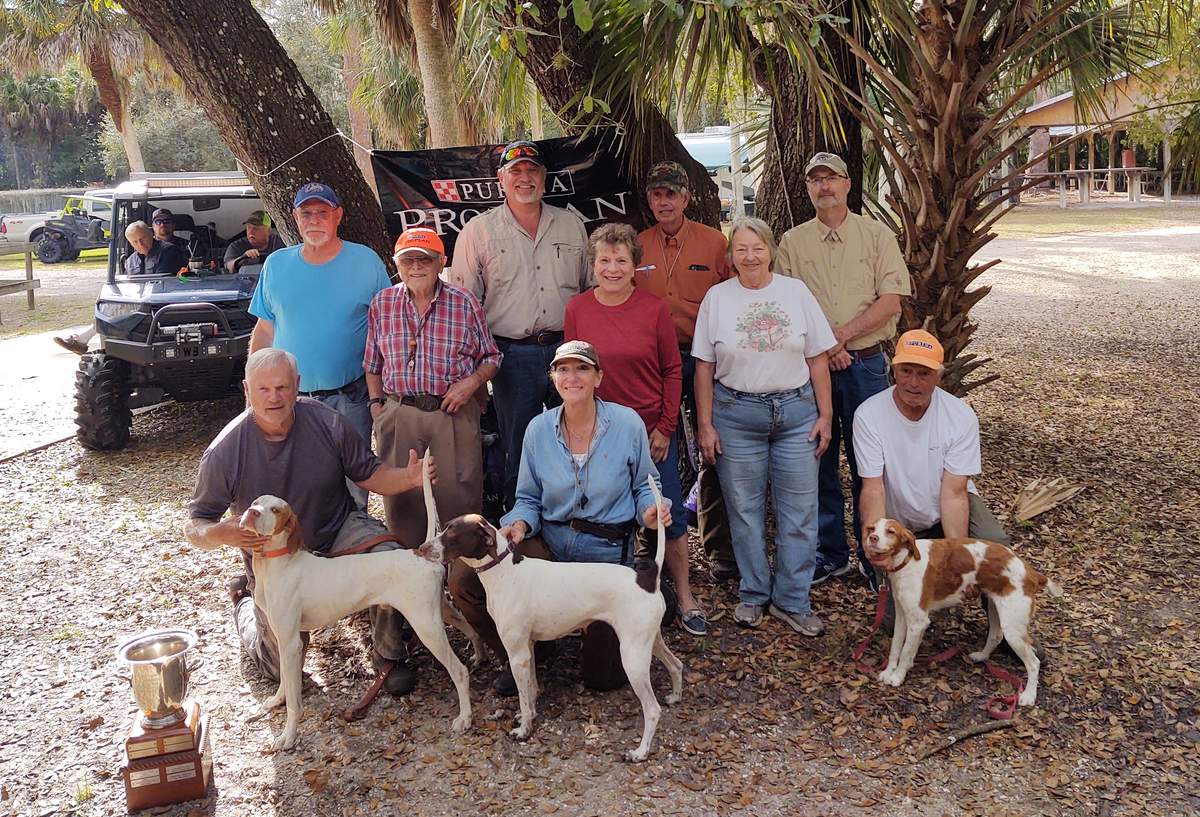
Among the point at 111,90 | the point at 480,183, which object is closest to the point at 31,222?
the point at 111,90

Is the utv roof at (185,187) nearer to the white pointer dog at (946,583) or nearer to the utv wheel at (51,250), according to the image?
the white pointer dog at (946,583)

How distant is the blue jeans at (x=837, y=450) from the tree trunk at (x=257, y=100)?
9.87ft

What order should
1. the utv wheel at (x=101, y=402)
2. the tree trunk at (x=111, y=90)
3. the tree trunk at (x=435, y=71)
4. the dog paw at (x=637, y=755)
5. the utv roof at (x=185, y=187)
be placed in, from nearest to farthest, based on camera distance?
the dog paw at (x=637, y=755), the utv wheel at (x=101, y=402), the utv roof at (x=185, y=187), the tree trunk at (x=435, y=71), the tree trunk at (x=111, y=90)

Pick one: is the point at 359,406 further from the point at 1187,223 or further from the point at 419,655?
the point at 1187,223

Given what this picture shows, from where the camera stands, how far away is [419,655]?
4.27 metres

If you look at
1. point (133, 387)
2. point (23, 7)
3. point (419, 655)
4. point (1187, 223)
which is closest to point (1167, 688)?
point (419, 655)

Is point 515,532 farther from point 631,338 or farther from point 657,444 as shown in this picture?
point 631,338

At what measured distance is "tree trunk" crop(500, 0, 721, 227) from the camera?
17.0 ft

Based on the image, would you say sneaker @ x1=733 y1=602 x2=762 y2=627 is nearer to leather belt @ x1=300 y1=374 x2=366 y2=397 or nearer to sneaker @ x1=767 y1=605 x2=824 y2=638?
sneaker @ x1=767 y1=605 x2=824 y2=638

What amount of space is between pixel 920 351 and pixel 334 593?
251 cm

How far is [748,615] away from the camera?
4.36 m

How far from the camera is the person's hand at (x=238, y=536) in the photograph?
3.47 meters

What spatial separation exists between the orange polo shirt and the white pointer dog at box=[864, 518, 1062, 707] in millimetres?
1399

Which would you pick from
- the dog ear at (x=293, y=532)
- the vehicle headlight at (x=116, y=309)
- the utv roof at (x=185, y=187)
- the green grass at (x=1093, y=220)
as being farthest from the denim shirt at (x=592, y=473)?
the green grass at (x=1093, y=220)
